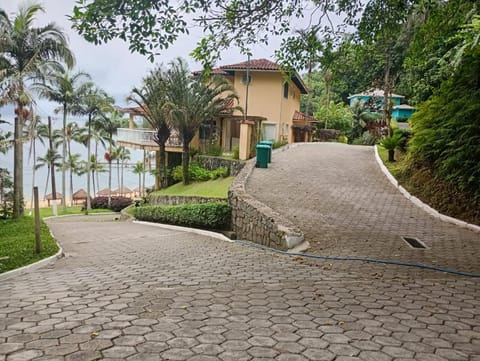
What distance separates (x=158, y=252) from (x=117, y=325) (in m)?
5.54

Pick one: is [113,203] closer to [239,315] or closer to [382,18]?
[382,18]

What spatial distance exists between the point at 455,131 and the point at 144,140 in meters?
21.0

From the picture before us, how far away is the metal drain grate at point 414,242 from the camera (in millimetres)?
8266

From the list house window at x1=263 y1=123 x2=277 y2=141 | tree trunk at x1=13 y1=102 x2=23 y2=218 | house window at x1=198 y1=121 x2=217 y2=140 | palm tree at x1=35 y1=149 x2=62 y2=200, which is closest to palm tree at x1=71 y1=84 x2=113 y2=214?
palm tree at x1=35 y1=149 x2=62 y2=200

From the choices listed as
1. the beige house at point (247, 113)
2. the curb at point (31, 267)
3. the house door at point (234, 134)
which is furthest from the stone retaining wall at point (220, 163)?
the curb at point (31, 267)

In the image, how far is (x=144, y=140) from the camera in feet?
92.9

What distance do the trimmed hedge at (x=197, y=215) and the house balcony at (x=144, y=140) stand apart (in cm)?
962

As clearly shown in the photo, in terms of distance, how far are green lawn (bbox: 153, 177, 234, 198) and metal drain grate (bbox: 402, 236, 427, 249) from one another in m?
9.52

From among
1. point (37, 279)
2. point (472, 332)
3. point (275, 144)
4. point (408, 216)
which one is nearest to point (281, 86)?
point (275, 144)

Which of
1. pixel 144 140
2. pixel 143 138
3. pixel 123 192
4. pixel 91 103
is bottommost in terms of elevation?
pixel 123 192

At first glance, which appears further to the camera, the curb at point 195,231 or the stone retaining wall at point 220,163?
the stone retaining wall at point 220,163

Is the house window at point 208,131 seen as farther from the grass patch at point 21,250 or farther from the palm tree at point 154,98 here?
the grass patch at point 21,250

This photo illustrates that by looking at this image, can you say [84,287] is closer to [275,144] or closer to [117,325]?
[117,325]

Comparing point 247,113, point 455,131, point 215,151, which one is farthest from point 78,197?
point 455,131
